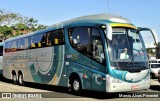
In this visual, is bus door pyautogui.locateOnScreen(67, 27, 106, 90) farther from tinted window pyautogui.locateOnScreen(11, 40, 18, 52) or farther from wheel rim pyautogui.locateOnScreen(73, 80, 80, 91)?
tinted window pyautogui.locateOnScreen(11, 40, 18, 52)

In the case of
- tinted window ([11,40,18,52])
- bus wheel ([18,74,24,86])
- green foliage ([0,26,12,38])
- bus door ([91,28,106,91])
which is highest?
green foliage ([0,26,12,38])

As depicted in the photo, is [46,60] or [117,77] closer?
[117,77]

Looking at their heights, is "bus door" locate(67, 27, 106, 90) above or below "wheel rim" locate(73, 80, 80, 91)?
above

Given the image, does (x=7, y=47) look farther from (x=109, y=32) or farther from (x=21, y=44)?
(x=109, y=32)

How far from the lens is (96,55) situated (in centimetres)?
1486

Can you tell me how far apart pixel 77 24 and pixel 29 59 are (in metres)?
6.96

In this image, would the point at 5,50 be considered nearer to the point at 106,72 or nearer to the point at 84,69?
the point at 84,69

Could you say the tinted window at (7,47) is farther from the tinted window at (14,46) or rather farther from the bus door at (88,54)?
the bus door at (88,54)

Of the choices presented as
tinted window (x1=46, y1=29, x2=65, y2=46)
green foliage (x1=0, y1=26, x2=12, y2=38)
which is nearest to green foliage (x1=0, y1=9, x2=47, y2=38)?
green foliage (x1=0, y1=26, x2=12, y2=38)

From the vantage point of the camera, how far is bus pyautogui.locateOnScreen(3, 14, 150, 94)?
1432 centimetres

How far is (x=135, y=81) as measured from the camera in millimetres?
14586

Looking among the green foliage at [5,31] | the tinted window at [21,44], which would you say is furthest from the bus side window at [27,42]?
the green foliage at [5,31]

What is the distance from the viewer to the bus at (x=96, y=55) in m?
14.3

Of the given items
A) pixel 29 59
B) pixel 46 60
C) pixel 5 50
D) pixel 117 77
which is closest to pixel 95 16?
pixel 117 77
